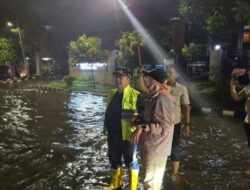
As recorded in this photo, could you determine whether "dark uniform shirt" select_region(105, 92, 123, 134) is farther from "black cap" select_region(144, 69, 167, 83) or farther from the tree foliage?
the tree foliage

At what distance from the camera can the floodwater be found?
6461 millimetres

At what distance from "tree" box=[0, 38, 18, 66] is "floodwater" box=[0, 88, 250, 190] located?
2842cm

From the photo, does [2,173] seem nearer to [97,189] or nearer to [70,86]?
[97,189]

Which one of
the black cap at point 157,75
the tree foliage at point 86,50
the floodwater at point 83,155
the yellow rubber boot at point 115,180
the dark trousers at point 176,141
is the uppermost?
the tree foliage at point 86,50

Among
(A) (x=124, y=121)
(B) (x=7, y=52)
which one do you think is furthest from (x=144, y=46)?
(B) (x=7, y=52)

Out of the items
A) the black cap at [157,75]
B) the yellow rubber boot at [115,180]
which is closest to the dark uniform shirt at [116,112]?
the yellow rubber boot at [115,180]

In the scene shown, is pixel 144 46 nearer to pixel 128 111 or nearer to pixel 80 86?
pixel 80 86

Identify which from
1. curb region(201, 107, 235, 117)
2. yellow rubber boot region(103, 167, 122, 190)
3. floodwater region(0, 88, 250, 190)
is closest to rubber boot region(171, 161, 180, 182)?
floodwater region(0, 88, 250, 190)

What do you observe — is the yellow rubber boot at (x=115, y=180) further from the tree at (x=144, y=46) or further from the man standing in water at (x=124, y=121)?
the tree at (x=144, y=46)

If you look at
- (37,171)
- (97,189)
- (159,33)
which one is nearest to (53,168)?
(37,171)

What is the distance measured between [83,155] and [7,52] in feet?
115

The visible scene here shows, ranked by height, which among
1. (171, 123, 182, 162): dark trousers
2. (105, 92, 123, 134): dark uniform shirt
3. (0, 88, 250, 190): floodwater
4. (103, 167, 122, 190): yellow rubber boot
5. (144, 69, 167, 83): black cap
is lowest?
(0, 88, 250, 190): floodwater

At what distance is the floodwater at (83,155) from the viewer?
6461 millimetres

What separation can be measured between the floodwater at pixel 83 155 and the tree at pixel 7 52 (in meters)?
28.4
